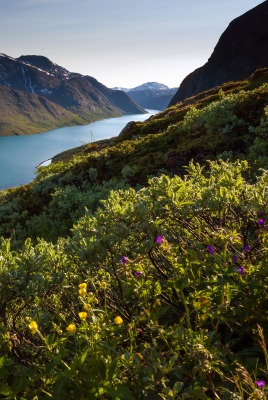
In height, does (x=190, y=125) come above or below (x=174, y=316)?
above

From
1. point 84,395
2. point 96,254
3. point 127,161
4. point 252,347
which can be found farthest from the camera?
point 127,161

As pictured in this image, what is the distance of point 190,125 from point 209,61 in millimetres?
162792

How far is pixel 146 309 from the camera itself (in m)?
3.76

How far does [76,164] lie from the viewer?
17312 millimetres

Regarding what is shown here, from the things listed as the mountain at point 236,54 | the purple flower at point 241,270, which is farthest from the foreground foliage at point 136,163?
the mountain at point 236,54

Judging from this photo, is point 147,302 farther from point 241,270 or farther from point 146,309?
point 241,270

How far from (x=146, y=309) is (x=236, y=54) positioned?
172 meters

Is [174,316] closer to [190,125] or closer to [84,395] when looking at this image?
[84,395]

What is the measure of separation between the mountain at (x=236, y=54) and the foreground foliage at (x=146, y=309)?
5923 inches

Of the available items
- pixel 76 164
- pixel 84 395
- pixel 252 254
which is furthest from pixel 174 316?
pixel 76 164

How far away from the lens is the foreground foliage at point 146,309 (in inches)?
116

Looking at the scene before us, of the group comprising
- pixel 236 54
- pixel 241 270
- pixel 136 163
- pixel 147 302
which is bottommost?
pixel 147 302

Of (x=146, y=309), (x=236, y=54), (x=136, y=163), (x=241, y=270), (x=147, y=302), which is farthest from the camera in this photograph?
(x=236, y=54)

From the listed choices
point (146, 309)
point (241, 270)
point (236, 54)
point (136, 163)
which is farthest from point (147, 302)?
point (236, 54)
